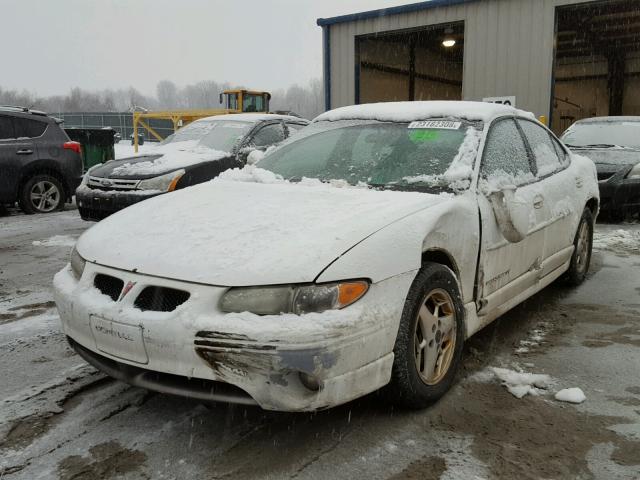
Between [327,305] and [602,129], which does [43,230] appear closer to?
[327,305]

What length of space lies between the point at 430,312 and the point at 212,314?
1.08 metres

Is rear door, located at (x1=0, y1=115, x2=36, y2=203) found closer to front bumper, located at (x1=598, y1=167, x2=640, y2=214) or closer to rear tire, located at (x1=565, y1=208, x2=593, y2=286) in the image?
rear tire, located at (x1=565, y1=208, x2=593, y2=286)

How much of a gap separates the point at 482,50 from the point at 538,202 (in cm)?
1129

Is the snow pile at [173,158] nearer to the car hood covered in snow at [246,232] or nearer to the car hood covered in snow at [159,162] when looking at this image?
the car hood covered in snow at [159,162]

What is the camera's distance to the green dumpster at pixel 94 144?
1401 centimetres

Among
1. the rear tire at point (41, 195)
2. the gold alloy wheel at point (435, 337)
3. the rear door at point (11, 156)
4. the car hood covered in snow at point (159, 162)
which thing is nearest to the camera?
the gold alloy wheel at point (435, 337)

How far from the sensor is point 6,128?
9234 mm

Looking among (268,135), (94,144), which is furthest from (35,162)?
(94,144)

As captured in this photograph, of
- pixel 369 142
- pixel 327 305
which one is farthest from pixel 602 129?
pixel 327 305

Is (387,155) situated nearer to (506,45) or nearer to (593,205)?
(593,205)

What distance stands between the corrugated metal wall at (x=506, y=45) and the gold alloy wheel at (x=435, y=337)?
38.6 feet

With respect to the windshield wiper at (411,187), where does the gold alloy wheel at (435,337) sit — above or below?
below

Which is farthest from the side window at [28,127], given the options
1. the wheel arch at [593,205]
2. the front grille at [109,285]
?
the wheel arch at [593,205]

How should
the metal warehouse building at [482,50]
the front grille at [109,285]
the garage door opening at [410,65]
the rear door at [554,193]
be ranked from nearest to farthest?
1. the front grille at [109,285]
2. the rear door at [554,193]
3. the metal warehouse building at [482,50]
4. the garage door opening at [410,65]
